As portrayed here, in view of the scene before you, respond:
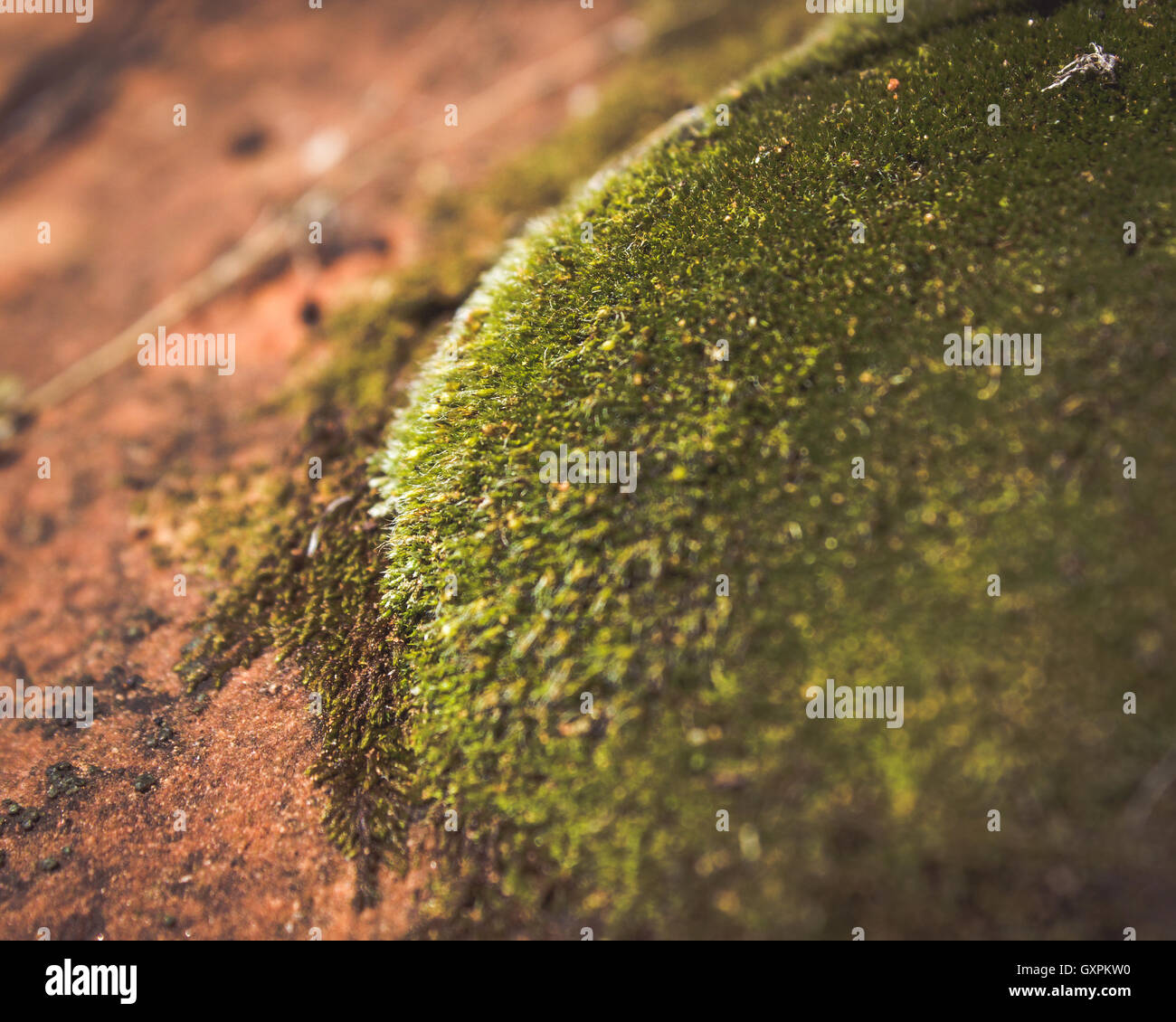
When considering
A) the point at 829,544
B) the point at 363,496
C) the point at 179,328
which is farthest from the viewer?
the point at 179,328

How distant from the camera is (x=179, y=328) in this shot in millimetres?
6934

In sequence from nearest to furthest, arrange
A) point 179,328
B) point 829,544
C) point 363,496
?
point 829,544 → point 363,496 → point 179,328

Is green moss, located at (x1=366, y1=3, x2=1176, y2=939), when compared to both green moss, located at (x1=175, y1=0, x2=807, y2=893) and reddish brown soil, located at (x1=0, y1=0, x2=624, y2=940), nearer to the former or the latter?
green moss, located at (x1=175, y1=0, x2=807, y2=893)

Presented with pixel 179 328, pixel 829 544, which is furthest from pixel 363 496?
pixel 179 328

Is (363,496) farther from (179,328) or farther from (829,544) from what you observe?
(179,328)

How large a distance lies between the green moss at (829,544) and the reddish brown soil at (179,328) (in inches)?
37.1

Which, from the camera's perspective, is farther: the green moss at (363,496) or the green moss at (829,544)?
the green moss at (363,496)

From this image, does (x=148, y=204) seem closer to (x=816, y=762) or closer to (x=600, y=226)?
(x=600, y=226)

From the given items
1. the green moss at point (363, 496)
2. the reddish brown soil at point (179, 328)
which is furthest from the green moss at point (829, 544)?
the reddish brown soil at point (179, 328)

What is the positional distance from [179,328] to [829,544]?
267 inches

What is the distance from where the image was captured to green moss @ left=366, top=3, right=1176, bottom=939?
8.76 ft

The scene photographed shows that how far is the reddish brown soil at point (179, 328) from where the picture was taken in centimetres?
351

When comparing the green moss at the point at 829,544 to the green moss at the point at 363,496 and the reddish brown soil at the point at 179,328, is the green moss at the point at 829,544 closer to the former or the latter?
the green moss at the point at 363,496
